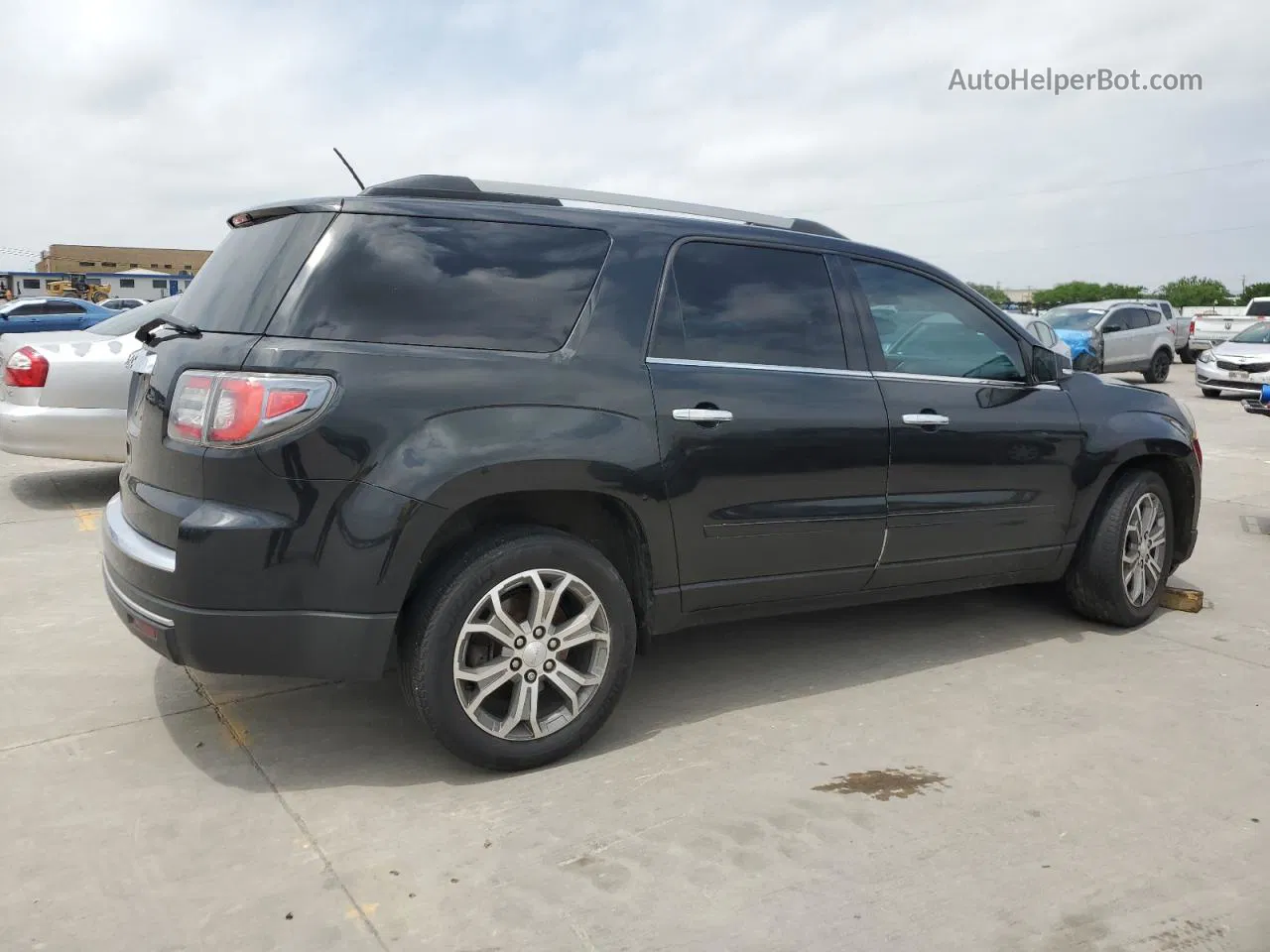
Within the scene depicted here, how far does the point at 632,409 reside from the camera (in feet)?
11.4

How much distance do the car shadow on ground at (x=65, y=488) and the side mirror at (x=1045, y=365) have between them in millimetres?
6347

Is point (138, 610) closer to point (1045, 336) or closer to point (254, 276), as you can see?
point (254, 276)

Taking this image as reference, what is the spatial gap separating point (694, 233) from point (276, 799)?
7.66 ft

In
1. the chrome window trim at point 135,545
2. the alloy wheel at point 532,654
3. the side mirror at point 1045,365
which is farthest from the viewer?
the side mirror at point 1045,365

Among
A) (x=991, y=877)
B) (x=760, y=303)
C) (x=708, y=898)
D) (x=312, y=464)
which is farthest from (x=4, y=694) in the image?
(x=991, y=877)

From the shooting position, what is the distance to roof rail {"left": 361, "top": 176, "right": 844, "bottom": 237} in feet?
11.2

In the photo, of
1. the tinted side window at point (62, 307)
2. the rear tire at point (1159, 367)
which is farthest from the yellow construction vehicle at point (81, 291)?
the rear tire at point (1159, 367)

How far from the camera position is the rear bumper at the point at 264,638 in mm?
3037

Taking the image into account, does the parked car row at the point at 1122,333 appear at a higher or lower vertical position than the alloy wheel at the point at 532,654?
higher

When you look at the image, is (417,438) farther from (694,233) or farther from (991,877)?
(991,877)

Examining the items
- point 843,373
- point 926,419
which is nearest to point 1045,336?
point 926,419

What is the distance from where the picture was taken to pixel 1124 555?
493 cm

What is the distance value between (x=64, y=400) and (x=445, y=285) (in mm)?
5299

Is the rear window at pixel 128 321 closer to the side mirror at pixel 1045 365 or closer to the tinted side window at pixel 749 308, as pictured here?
the tinted side window at pixel 749 308
